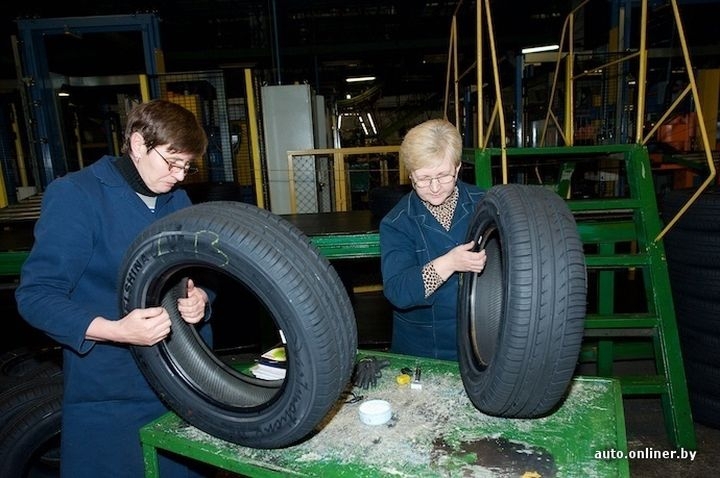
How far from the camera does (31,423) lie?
7.35 feet

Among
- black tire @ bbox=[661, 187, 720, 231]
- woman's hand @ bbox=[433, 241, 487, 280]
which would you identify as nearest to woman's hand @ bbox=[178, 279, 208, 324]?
woman's hand @ bbox=[433, 241, 487, 280]

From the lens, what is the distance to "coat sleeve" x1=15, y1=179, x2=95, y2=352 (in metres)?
1.33

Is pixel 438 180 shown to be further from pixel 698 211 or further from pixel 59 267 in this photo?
pixel 698 211

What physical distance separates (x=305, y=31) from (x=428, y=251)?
12.3m

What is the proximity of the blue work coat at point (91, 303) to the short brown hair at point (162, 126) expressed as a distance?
193 millimetres

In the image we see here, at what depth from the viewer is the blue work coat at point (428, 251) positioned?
1.84 metres

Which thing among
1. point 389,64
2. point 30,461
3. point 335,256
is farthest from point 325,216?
point 389,64

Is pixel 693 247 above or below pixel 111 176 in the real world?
below

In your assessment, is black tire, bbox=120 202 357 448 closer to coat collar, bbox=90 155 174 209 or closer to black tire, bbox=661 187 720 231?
coat collar, bbox=90 155 174 209

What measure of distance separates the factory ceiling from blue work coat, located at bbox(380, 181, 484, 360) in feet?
28.5

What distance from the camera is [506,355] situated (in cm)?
125

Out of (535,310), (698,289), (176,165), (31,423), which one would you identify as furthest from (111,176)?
(698,289)

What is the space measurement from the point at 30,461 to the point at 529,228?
2.59 metres

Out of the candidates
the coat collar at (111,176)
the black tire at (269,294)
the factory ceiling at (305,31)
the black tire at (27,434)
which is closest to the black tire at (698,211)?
the black tire at (269,294)
